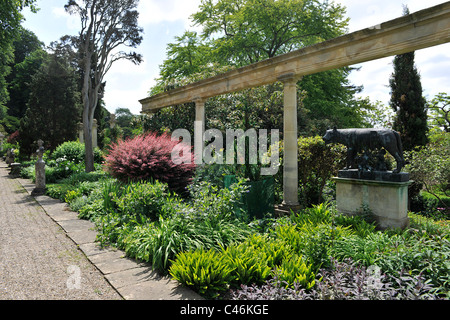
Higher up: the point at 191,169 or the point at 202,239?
the point at 191,169

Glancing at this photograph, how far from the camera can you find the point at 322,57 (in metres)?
5.72

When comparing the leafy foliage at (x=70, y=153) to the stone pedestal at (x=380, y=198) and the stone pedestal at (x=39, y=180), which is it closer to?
the stone pedestal at (x=39, y=180)

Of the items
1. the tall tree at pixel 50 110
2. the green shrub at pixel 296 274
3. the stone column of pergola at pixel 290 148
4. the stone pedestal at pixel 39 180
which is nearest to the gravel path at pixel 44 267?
the green shrub at pixel 296 274

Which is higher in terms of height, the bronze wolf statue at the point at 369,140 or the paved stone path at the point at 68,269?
the bronze wolf statue at the point at 369,140

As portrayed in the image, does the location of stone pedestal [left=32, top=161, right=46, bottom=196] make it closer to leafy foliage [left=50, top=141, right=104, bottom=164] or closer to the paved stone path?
the paved stone path

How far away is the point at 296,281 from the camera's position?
278 cm

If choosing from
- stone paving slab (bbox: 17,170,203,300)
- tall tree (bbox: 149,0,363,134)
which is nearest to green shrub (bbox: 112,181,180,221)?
stone paving slab (bbox: 17,170,203,300)

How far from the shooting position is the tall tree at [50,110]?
19.0m

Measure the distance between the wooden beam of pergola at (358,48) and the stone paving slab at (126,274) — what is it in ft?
16.4
